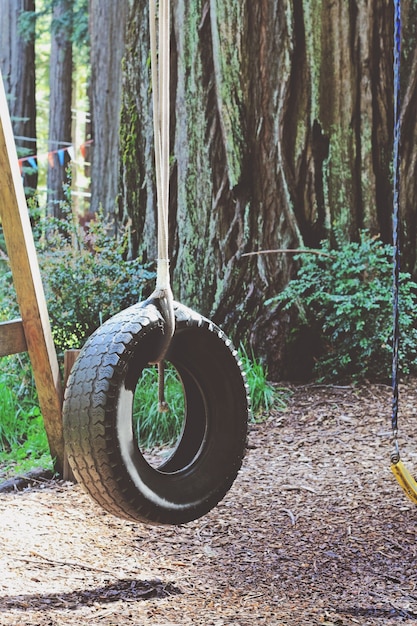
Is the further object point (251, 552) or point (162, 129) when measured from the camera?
point (251, 552)

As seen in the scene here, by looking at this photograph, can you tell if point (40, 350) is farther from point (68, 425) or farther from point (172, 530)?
point (68, 425)

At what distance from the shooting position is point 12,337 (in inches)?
145

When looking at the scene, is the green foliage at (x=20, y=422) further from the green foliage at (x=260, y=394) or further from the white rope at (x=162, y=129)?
the white rope at (x=162, y=129)

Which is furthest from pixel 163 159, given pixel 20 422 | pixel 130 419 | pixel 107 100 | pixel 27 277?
pixel 107 100

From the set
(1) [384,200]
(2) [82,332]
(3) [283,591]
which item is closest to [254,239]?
(1) [384,200]

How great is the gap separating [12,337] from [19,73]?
8877 millimetres

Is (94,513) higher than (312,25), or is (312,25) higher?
(312,25)

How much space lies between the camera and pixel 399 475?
2.59 meters

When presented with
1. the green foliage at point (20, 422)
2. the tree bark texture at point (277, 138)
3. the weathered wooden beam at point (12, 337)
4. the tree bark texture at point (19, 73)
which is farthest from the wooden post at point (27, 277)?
the tree bark texture at point (19, 73)

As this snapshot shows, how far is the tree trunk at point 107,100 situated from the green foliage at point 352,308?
3.55m

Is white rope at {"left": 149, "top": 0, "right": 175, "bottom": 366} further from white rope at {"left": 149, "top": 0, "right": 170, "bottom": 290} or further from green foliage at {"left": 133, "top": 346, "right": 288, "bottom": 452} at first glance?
green foliage at {"left": 133, "top": 346, "right": 288, "bottom": 452}

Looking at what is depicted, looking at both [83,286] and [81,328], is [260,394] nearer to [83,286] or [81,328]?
[81,328]

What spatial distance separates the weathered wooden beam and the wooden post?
3cm

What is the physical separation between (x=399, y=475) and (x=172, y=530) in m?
1.28
